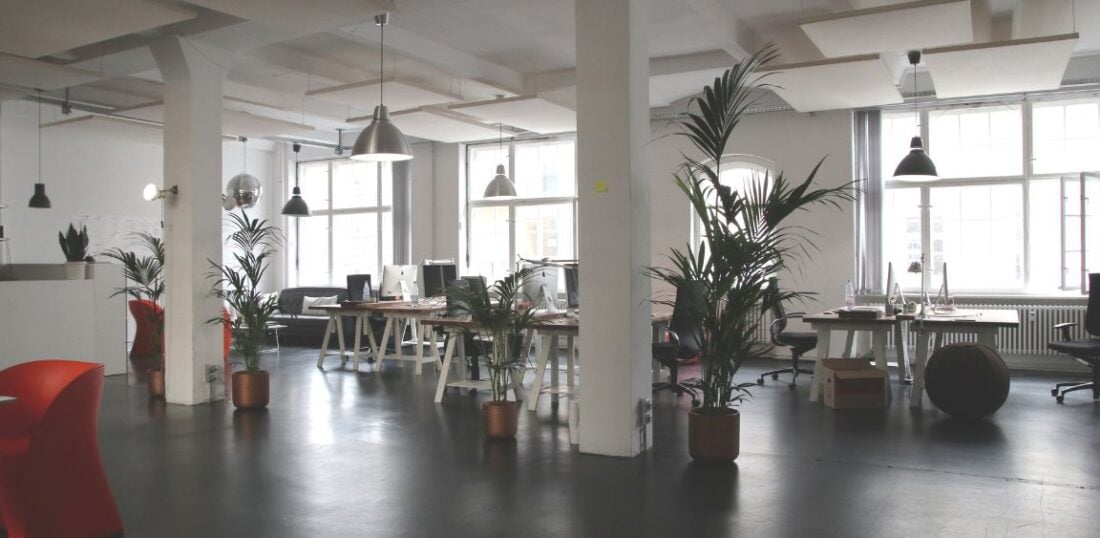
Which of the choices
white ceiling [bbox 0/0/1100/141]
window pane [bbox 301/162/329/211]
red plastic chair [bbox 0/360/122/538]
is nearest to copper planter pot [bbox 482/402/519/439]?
red plastic chair [bbox 0/360/122/538]

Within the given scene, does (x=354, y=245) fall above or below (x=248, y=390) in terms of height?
above

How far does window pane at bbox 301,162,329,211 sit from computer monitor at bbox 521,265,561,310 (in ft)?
25.6

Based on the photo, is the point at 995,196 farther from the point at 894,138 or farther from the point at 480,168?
the point at 480,168

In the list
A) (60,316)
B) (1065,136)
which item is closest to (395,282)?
(60,316)

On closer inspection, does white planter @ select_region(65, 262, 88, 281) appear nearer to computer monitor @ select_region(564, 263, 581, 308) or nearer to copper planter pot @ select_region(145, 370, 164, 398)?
copper planter pot @ select_region(145, 370, 164, 398)

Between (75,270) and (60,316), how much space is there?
1.93 ft

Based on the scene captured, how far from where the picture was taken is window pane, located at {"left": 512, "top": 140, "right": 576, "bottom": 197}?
1199 cm

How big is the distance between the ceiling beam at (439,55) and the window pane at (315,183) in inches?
232

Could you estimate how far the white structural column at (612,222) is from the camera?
5.02 metres

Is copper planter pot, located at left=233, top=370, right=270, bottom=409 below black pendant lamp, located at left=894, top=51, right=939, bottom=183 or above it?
below

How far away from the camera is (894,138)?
981 centimetres

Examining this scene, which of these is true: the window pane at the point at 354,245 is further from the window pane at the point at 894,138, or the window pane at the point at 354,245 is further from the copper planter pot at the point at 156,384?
the window pane at the point at 894,138

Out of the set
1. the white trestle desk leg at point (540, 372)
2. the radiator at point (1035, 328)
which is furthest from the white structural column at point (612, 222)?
the radiator at point (1035, 328)

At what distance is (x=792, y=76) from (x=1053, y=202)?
391 centimetres
